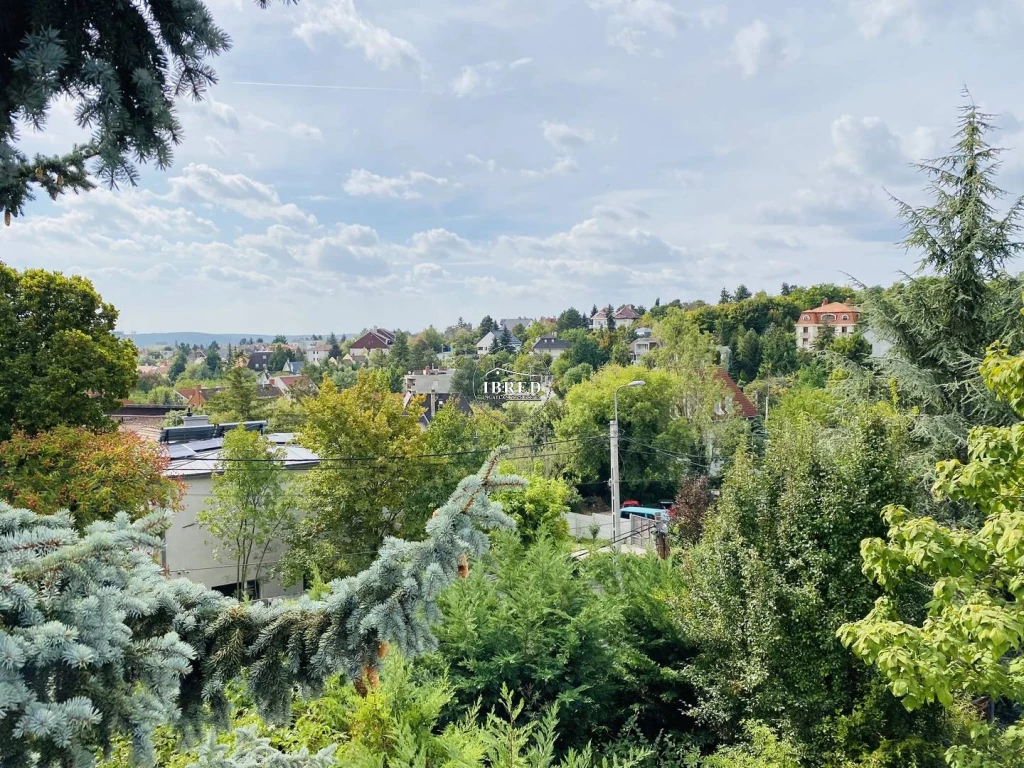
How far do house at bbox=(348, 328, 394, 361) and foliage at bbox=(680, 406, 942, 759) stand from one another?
327 feet

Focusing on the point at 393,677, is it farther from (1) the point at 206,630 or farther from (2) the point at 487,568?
(1) the point at 206,630

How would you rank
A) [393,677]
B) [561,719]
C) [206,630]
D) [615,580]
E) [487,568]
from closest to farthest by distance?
[206,630] → [393,677] → [561,719] → [487,568] → [615,580]

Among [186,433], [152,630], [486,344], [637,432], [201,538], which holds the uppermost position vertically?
[486,344]

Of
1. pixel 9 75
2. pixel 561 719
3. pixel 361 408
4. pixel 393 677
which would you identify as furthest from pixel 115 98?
pixel 361 408

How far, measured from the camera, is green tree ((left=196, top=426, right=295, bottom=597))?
14383 millimetres

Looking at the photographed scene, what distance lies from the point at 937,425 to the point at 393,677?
26.0 feet

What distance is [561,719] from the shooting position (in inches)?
259

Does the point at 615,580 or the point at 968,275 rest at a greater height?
the point at 968,275

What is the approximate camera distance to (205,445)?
17.0 metres

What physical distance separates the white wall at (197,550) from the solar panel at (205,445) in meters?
1.81

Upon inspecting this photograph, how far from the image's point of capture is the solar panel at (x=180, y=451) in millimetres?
15623

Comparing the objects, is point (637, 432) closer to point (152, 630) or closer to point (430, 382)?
point (152, 630)

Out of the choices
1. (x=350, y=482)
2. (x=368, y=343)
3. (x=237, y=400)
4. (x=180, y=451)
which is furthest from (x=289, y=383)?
(x=350, y=482)

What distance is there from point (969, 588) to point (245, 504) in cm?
1408
